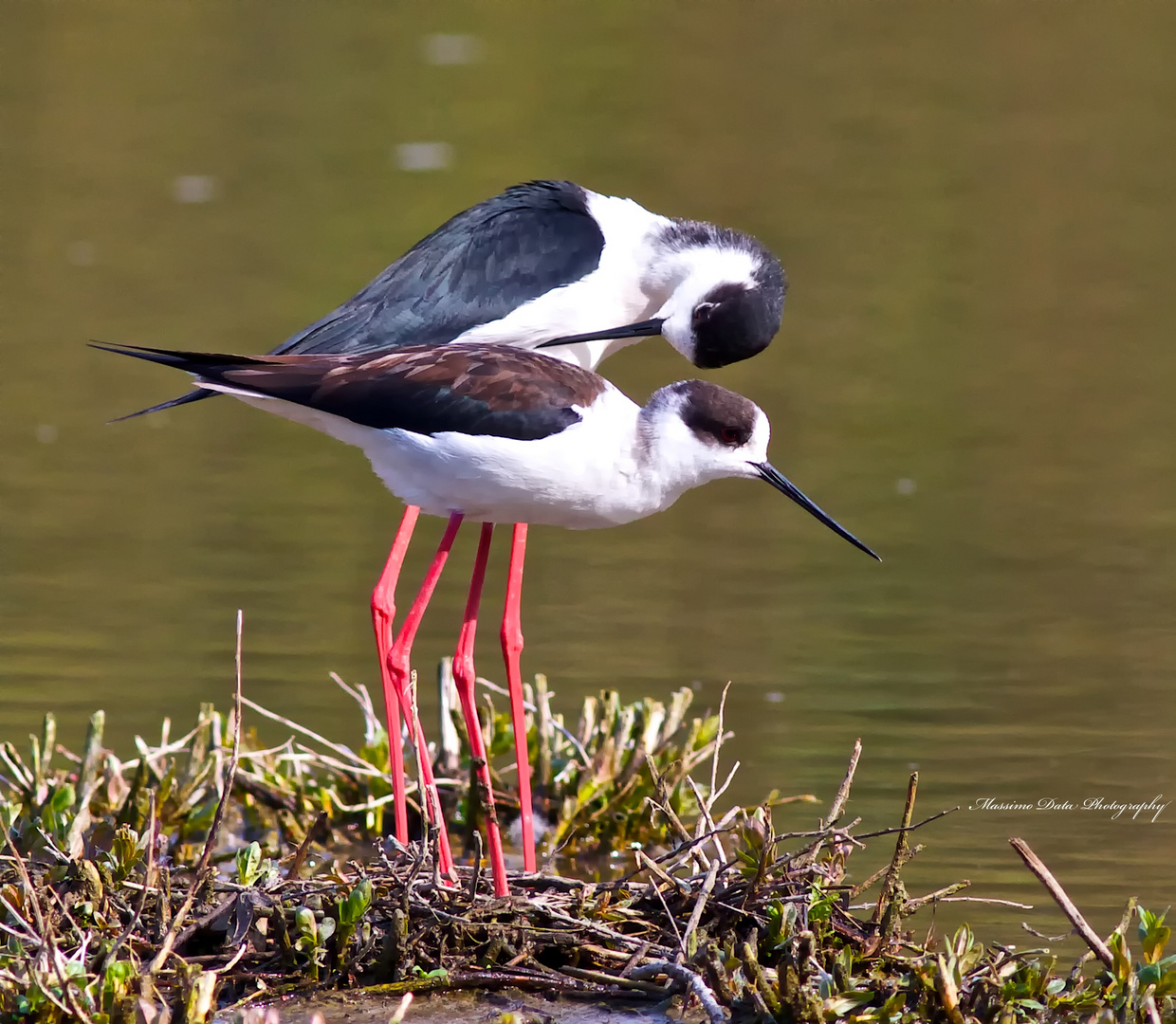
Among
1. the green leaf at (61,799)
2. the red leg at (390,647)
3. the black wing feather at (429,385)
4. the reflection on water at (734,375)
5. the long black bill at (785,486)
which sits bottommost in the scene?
the reflection on water at (734,375)

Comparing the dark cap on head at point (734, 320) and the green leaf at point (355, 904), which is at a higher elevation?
the dark cap on head at point (734, 320)

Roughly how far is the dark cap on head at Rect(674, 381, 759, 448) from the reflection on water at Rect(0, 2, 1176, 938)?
1474 mm

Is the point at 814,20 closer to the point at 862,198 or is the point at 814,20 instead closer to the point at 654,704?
the point at 862,198

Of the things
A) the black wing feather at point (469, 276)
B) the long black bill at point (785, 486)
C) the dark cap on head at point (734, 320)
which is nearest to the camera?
the long black bill at point (785, 486)

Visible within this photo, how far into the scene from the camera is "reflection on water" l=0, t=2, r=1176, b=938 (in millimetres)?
7352

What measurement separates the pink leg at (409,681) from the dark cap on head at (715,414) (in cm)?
63

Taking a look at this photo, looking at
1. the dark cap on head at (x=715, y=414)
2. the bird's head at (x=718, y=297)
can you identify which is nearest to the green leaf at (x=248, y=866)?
the dark cap on head at (x=715, y=414)

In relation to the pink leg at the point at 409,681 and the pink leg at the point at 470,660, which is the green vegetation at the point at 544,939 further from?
the pink leg at the point at 470,660

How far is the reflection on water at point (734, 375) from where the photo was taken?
24.1ft

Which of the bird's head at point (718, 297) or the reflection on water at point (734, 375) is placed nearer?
the bird's head at point (718, 297)

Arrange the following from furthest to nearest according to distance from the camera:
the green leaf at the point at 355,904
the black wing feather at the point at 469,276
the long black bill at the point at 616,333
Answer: the long black bill at the point at 616,333, the black wing feather at the point at 469,276, the green leaf at the point at 355,904

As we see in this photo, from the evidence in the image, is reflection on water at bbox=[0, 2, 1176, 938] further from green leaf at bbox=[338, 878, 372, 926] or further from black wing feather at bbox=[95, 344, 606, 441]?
green leaf at bbox=[338, 878, 372, 926]

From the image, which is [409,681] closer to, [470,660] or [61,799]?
[470,660]

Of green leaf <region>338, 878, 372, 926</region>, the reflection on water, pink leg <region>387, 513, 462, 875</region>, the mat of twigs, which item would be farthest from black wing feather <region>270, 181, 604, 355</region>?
green leaf <region>338, 878, 372, 926</region>
